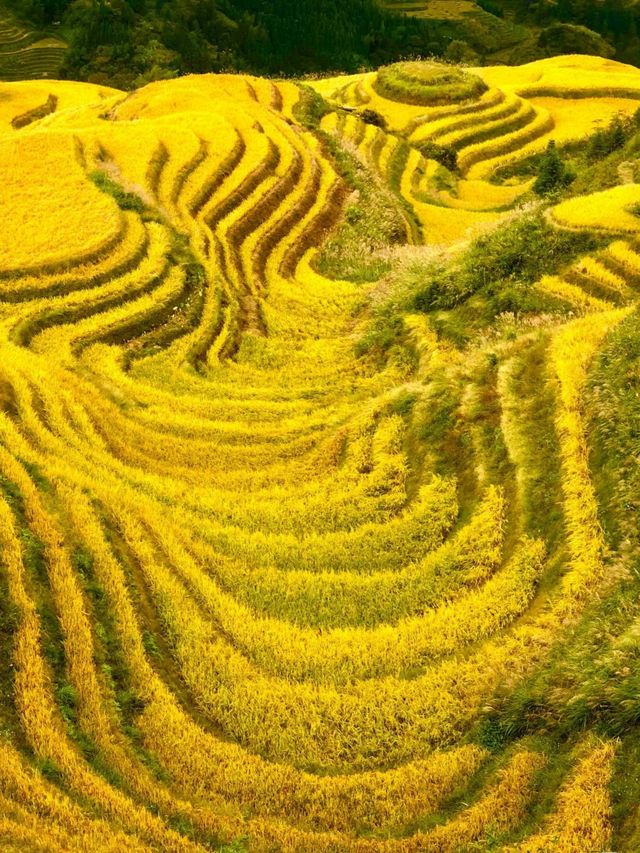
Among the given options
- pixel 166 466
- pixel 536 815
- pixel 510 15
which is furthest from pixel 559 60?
pixel 510 15

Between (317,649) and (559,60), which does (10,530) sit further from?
(559,60)

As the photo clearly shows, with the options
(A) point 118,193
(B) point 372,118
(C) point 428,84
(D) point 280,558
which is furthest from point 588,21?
(D) point 280,558

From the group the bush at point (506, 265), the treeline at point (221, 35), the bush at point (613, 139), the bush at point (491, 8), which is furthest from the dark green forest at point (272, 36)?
the bush at point (506, 265)

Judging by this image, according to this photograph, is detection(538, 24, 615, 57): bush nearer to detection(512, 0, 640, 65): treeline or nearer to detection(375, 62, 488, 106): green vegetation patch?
detection(512, 0, 640, 65): treeline

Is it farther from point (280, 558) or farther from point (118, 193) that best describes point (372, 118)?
point (280, 558)

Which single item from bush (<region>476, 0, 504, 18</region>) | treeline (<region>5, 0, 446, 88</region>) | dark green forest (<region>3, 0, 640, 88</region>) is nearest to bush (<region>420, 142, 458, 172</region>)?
treeline (<region>5, 0, 446, 88</region>)

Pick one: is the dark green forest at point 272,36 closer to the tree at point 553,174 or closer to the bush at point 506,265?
the tree at point 553,174
